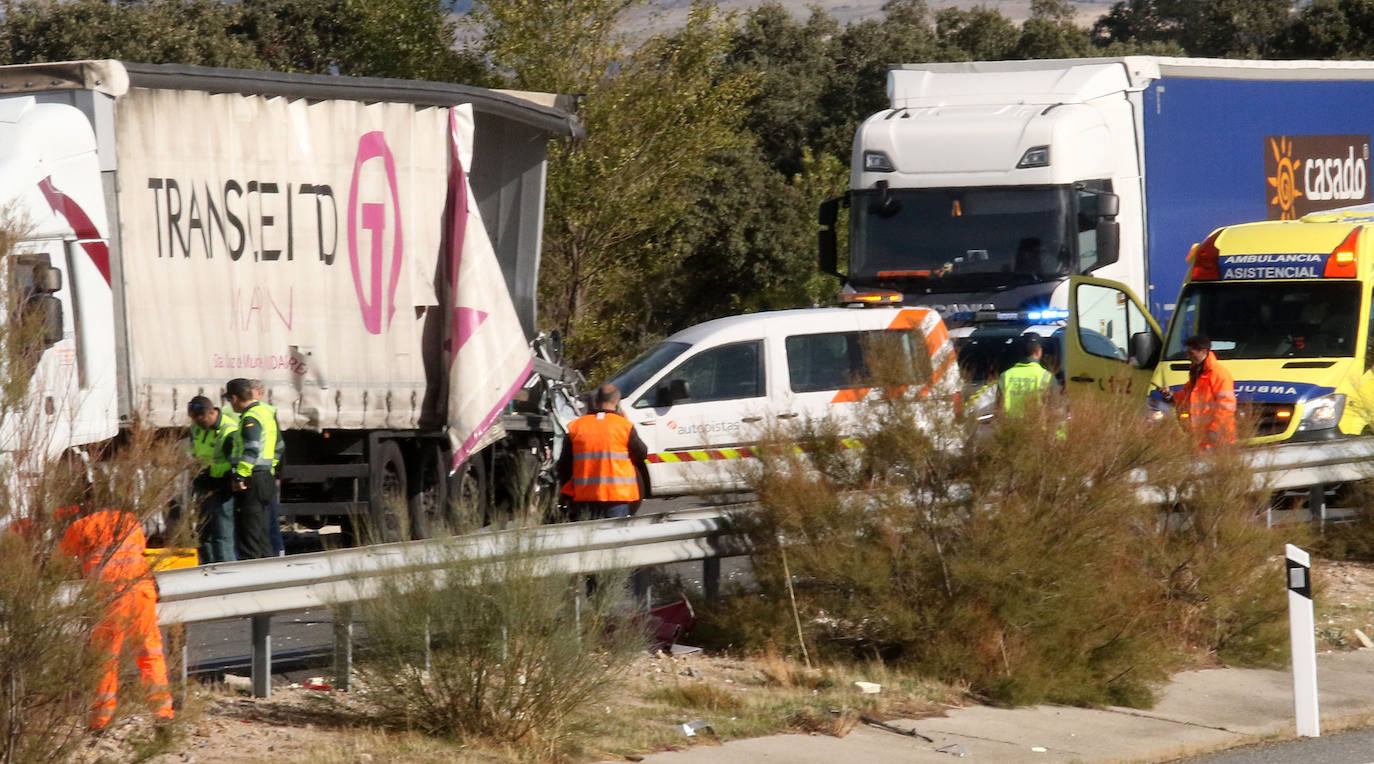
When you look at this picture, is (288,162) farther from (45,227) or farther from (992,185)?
(992,185)

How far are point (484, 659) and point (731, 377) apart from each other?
7100 mm

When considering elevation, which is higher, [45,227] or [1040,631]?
[45,227]

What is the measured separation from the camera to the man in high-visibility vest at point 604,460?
11398 mm

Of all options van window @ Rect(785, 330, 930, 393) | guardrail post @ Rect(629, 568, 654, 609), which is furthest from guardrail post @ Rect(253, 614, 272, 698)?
van window @ Rect(785, 330, 930, 393)

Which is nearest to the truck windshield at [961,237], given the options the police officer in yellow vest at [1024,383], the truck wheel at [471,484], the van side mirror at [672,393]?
the police officer in yellow vest at [1024,383]

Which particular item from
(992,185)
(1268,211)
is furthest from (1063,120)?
(1268,211)

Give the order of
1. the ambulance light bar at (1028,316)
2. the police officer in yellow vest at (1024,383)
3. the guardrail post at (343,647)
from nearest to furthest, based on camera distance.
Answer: the guardrail post at (343,647) < the police officer in yellow vest at (1024,383) < the ambulance light bar at (1028,316)

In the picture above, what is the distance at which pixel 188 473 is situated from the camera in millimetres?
6988

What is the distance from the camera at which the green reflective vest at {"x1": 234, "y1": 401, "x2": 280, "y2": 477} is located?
1161cm

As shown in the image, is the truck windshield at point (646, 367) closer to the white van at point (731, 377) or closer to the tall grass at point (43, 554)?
the white van at point (731, 377)

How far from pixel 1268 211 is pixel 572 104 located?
9189mm

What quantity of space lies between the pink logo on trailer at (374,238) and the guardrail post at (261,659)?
566 centimetres

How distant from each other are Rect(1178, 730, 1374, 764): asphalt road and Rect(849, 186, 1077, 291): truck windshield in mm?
10123

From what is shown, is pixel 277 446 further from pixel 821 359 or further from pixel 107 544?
pixel 107 544
